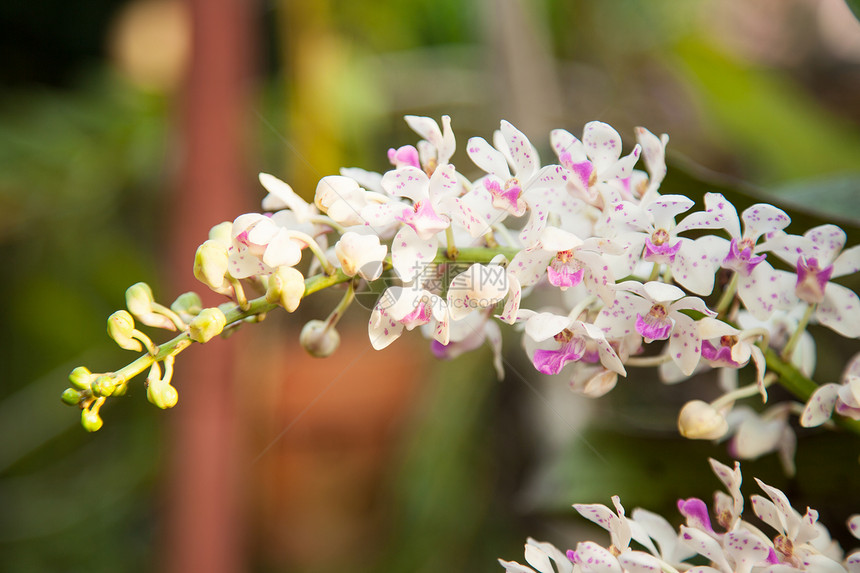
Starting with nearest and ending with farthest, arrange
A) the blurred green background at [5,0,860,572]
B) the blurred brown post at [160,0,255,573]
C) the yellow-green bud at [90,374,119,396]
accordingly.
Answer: the yellow-green bud at [90,374,119,396], the blurred brown post at [160,0,255,573], the blurred green background at [5,0,860,572]

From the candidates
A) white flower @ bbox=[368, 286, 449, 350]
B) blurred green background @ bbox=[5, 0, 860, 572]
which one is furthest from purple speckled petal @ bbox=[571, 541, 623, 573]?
blurred green background @ bbox=[5, 0, 860, 572]

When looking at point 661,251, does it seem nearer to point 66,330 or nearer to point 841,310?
point 841,310

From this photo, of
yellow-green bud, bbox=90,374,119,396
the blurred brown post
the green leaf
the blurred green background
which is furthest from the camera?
the blurred green background

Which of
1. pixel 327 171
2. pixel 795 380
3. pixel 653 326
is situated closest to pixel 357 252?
pixel 653 326

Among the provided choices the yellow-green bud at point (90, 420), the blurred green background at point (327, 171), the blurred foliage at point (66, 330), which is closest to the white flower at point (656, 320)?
the yellow-green bud at point (90, 420)

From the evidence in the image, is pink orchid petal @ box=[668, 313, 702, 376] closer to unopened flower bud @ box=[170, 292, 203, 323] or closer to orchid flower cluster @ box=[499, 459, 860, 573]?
orchid flower cluster @ box=[499, 459, 860, 573]

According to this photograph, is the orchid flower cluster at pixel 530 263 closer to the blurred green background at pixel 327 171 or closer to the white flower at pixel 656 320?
the white flower at pixel 656 320
